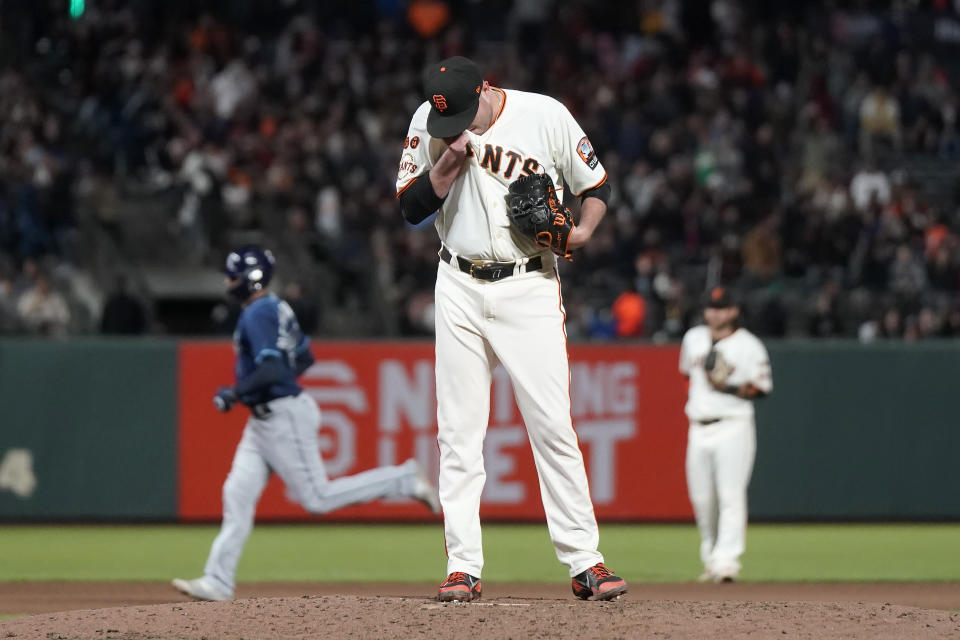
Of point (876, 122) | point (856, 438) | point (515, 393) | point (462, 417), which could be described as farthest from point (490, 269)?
point (876, 122)

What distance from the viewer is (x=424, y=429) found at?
14.4 m

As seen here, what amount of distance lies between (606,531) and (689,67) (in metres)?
10.1

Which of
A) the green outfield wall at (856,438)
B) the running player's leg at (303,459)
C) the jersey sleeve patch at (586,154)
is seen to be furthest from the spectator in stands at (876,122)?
the jersey sleeve patch at (586,154)

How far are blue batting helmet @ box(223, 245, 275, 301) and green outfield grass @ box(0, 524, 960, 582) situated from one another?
243cm

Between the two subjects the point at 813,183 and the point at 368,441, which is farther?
the point at 813,183

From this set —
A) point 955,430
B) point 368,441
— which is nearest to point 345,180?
point 368,441

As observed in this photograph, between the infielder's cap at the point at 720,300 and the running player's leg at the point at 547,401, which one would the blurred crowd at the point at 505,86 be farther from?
the running player's leg at the point at 547,401

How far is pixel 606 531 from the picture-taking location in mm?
14094

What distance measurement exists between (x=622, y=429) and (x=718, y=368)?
4.37m

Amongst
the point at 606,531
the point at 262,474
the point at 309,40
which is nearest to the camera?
the point at 262,474

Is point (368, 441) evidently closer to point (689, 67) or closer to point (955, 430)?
point (955, 430)

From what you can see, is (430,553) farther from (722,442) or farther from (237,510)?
(237,510)

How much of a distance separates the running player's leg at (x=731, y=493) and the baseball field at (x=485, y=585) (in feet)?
0.66

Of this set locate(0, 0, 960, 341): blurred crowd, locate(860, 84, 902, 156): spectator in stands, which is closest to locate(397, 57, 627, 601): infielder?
locate(0, 0, 960, 341): blurred crowd
